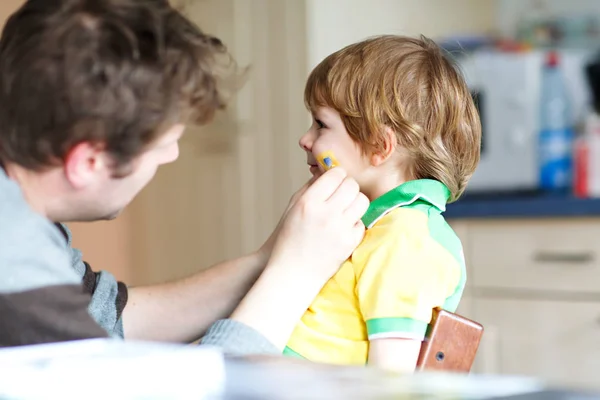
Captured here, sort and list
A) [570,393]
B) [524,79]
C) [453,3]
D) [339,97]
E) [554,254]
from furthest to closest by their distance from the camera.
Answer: [453,3], [524,79], [554,254], [339,97], [570,393]

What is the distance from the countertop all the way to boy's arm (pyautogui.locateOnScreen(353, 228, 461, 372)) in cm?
125

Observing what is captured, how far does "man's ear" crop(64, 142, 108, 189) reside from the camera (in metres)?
0.72

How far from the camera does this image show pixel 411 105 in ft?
3.28

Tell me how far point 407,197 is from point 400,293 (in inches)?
5.2

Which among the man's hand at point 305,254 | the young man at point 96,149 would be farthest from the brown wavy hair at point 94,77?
the man's hand at point 305,254

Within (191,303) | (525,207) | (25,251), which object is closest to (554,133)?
(525,207)

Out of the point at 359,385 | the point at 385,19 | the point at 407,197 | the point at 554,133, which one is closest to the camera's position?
the point at 359,385

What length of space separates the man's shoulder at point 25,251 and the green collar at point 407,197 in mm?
396

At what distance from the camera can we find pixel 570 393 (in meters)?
0.37

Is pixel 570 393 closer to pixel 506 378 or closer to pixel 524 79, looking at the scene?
pixel 506 378

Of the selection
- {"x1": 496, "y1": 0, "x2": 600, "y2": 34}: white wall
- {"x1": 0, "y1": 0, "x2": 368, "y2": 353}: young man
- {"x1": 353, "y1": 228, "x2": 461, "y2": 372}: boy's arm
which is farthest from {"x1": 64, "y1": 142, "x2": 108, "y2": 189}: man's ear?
{"x1": 496, "y1": 0, "x2": 600, "y2": 34}: white wall

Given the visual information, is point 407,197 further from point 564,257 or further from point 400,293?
point 564,257

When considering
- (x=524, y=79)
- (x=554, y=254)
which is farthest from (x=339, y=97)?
(x=524, y=79)

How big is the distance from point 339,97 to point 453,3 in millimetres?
2127
